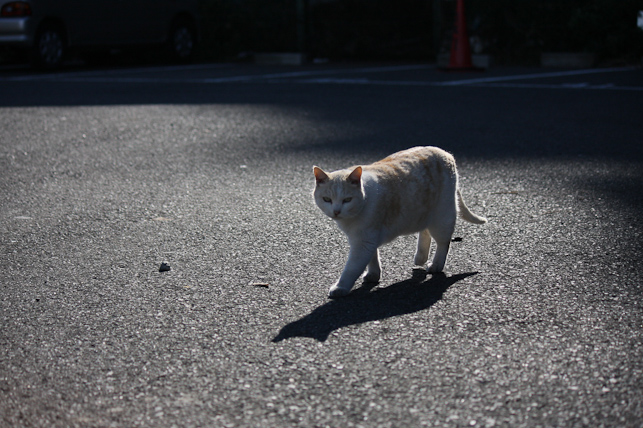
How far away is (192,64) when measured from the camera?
15.4m

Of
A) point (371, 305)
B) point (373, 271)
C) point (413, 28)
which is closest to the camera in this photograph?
point (371, 305)

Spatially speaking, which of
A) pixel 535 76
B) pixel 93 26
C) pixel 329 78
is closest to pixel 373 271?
pixel 329 78

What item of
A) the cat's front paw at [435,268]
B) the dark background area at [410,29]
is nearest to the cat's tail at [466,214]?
the cat's front paw at [435,268]

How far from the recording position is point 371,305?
3.04m

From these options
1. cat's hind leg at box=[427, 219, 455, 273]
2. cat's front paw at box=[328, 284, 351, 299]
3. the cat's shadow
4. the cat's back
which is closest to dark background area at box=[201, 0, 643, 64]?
the cat's back

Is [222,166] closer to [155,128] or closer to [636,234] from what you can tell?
[155,128]

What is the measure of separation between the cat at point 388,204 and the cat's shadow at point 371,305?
0.09 m

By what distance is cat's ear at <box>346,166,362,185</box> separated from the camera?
3125 mm

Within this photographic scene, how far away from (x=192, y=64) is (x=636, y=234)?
12.6 metres

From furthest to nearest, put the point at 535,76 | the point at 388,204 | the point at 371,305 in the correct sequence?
the point at 535,76 < the point at 388,204 < the point at 371,305

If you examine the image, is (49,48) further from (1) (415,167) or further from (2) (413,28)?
(1) (415,167)

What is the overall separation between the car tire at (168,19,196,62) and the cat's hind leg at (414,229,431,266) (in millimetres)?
12647

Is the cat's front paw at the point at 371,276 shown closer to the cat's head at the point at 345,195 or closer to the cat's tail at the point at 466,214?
the cat's head at the point at 345,195

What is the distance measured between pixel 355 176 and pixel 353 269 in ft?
1.25
